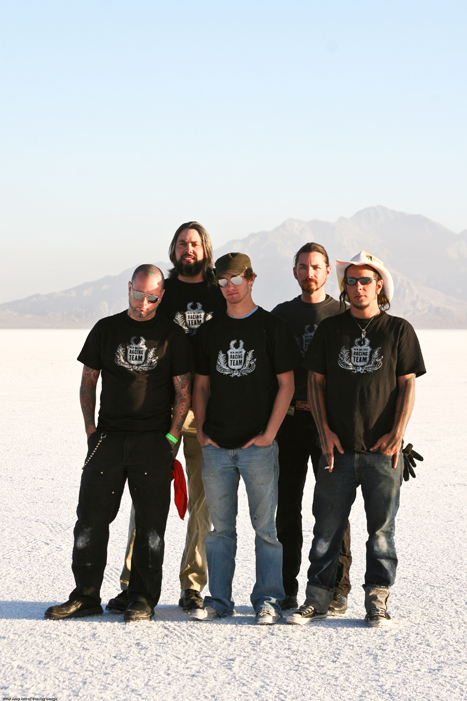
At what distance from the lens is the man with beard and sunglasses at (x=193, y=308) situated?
4.62 m

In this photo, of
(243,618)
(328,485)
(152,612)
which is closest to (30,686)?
(152,612)

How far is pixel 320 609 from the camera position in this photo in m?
4.16

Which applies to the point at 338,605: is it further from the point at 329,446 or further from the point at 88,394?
the point at 88,394

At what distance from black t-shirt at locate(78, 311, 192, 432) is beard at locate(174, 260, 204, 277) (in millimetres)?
579

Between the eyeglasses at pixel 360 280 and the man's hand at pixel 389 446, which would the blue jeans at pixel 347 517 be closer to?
the man's hand at pixel 389 446

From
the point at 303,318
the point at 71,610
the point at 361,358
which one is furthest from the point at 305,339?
the point at 71,610

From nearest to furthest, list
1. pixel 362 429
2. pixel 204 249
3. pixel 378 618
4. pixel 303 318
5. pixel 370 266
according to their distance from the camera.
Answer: pixel 378 618 < pixel 362 429 < pixel 370 266 < pixel 303 318 < pixel 204 249

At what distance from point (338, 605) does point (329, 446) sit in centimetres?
101

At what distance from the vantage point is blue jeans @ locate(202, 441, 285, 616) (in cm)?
418

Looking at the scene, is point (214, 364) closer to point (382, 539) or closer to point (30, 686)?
point (382, 539)

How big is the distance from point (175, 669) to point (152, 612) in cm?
76

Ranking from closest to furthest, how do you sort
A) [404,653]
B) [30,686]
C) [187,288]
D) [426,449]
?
[30,686] < [404,653] < [187,288] < [426,449]

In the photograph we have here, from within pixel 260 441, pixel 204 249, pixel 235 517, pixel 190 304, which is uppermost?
pixel 204 249

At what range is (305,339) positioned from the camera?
4.65 meters
